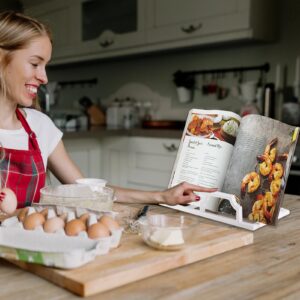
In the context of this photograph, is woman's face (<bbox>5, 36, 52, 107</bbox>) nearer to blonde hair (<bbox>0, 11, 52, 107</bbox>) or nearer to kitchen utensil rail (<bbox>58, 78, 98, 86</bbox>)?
blonde hair (<bbox>0, 11, 52, 107</bbox>)

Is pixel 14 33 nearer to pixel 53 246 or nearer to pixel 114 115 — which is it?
pixel 53 246

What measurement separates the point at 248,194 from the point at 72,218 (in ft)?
1.35

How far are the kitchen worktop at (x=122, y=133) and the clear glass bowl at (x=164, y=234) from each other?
6.20ft

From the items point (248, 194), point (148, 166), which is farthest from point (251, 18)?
point (248, 194)

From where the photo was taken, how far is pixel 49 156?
1.51 meters

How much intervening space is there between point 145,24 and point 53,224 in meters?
2.51

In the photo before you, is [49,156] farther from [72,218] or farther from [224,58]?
[224,58]

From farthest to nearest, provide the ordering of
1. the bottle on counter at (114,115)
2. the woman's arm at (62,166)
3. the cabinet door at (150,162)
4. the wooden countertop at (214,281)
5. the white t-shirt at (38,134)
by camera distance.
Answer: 1. the bottle on counter at (114,115)
2. the cabinet door at (150,162)
3. the woman's arm at (62,166)
4. the white t-shirt at (38,134)
5. the wooden countertop at (214,281)

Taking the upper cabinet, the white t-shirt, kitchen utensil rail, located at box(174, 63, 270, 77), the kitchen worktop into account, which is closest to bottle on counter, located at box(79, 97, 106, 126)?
the upper cabinet

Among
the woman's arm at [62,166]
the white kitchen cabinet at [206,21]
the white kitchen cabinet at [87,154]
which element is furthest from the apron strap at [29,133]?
the white kitchen cabinet at [206,21]

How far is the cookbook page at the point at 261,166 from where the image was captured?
0.91 meters

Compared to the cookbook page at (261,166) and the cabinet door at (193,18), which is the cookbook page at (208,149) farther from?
the cabinet door at (193,18)

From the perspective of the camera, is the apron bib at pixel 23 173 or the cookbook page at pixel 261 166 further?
the apron bib at pixel 23 173

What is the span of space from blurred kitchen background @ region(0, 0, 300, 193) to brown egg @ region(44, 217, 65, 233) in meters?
1.74
